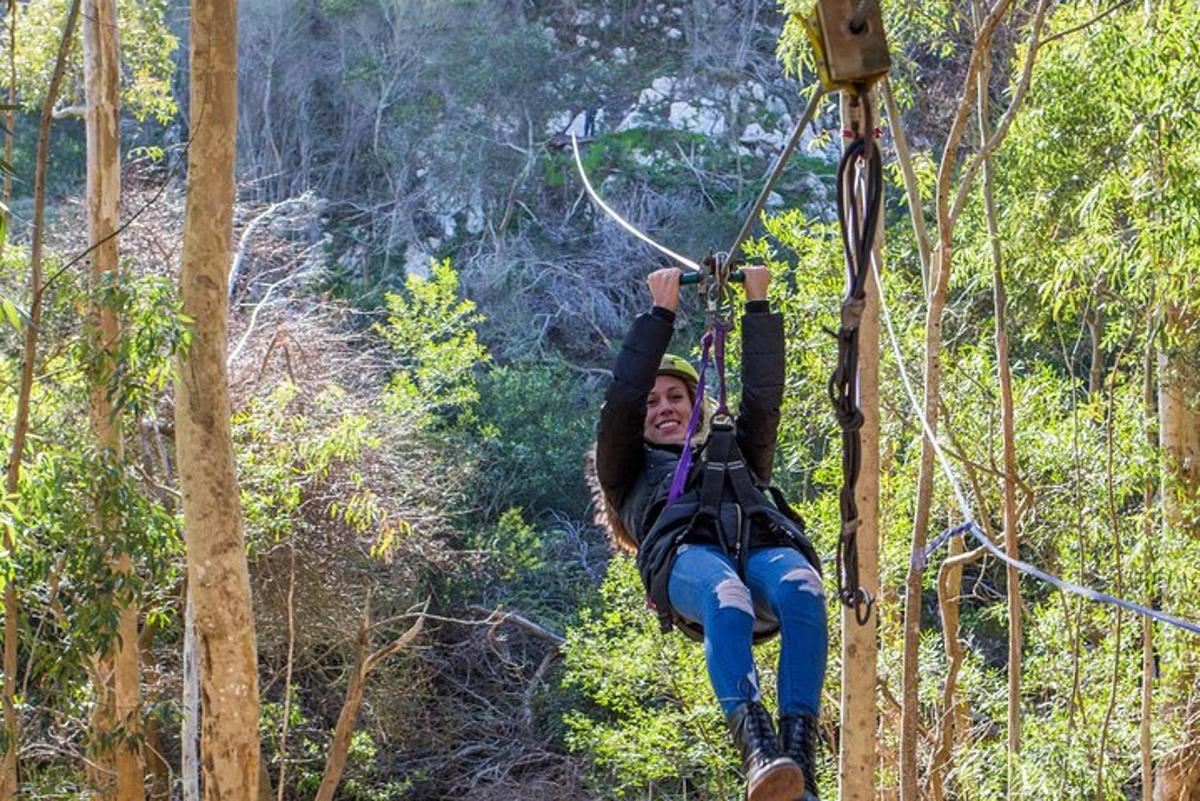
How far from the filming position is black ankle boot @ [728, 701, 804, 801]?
2641mm

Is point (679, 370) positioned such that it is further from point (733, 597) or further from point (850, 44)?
point (850, 44)

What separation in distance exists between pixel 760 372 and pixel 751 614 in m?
0.64

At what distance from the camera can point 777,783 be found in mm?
2643

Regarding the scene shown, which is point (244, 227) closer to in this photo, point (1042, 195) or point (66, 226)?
point (66, 226)

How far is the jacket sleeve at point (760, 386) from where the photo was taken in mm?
→ 3311

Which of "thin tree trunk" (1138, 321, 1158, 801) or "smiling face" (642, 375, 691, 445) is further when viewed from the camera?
"thin tree trunk" (1138, 321, 1158, 801)

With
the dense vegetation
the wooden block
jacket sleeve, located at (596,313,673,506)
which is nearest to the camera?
the wooden block

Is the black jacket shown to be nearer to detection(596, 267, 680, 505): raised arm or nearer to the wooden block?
detection(596, 267, 680, 505): raised arm

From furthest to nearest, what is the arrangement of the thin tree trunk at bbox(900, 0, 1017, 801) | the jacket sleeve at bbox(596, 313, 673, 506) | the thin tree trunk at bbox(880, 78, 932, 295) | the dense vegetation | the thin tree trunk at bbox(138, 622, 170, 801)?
the thin tree trunk at bbox(138, 622, 170, 801) → the thin tree trunk at bbox(900, 0, 1017, 801) → the thin tree trunk at bbox(880, 78, 932, 295) → the dense vegetation → the jacket sleeve at bbox(596, 313, 673, 506)

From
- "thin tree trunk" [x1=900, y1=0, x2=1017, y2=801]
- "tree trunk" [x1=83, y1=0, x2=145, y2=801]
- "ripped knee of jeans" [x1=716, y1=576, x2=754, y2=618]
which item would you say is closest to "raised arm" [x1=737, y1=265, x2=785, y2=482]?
"ripped knee of jeans" [x1=716, y1=576, x2=754, y2=618]

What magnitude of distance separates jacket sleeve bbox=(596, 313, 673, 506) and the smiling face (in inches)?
7.1

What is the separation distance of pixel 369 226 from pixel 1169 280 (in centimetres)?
1253

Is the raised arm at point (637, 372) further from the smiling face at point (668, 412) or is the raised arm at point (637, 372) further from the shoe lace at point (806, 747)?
the shoe lace at point (806, 747)

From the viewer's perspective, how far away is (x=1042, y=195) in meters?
7.58
